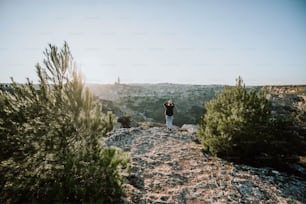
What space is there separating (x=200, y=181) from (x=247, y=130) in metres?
2.65

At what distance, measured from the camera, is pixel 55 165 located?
471cm

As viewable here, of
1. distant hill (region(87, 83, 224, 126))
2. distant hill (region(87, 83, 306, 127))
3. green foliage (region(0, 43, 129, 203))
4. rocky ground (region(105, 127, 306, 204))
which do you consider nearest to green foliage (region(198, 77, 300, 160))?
rocky ground (region(105, 127, 306, 204))

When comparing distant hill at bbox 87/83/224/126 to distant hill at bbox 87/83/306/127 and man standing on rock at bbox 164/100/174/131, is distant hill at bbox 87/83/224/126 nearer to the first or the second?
distant hill at bbox 87/83/306/127

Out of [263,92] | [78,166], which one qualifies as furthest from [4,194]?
[263,92]

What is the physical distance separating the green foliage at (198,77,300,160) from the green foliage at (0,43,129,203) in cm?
497

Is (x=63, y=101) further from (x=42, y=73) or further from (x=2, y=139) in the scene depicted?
(x=2, y=139)

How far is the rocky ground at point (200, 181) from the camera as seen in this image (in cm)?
577

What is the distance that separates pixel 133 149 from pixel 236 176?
15.7 ft

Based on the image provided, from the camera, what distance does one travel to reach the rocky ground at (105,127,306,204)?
18.9ft

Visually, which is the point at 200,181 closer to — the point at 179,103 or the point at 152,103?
the point at 152,103

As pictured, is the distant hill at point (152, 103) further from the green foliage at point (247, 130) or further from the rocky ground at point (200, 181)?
the green foliage at point (247, 130)

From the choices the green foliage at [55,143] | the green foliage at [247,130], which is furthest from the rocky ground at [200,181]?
the green foliage at [55,143]

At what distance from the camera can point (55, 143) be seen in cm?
470

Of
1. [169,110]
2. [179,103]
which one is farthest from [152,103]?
[169,110]
